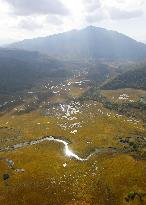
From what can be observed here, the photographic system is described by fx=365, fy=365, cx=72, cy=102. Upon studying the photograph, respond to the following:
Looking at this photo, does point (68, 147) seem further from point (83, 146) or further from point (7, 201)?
point (7, 201)

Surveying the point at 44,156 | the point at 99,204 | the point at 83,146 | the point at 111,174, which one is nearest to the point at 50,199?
the point at 99,204

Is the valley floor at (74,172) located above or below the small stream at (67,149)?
above

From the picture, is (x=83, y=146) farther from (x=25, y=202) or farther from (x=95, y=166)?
(x=25, y=202)

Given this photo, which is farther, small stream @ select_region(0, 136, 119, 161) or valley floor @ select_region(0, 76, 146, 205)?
small stream @ select_region(0, 136, 119, 161)

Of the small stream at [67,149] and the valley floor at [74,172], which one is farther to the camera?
the small stream at [67,149]

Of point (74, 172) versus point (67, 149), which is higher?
point (74, 172)

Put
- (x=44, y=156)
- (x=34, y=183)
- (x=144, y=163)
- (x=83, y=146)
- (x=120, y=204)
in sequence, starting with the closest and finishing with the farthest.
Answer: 1. (x=120, y=204)
2. (x=34, y=183)
3. (x=144, y=163)
4. (x=44, y=156)
5. (x=83, y=146)

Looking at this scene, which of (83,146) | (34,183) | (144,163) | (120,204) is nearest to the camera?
(120,204)

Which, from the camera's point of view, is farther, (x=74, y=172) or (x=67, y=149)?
(x=67, y=149)

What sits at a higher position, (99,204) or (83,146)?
(99,204)

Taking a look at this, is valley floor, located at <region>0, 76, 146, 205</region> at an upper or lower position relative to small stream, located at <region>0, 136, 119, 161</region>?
upper

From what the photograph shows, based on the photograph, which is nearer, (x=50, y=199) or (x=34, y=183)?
(x=50, y=199)
